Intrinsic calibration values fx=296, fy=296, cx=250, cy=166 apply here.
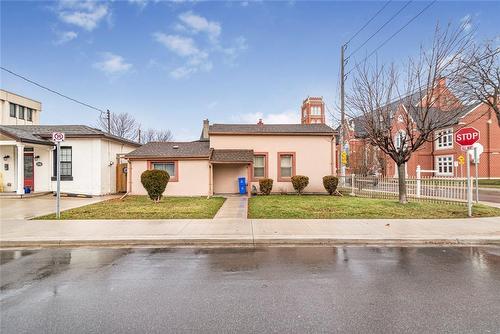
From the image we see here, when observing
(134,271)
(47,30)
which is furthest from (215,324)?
(47,30)

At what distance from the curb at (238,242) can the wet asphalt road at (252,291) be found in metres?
0.52

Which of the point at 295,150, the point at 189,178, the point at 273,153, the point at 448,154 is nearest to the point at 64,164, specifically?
the point at 189,178

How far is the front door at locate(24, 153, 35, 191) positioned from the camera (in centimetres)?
1845

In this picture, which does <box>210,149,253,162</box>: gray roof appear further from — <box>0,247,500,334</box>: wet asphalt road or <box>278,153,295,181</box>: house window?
<box>0,247,500,334</box>: wet asphalt road

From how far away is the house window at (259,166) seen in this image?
19.3 metres

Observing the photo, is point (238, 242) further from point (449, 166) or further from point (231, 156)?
point (449, 166)

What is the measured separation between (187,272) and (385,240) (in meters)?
4.83

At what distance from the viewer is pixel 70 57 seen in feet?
63.4

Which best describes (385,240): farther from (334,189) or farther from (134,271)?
(334,189)

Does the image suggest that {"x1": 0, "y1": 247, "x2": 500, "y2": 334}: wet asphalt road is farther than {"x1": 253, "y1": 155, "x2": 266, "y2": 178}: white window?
No

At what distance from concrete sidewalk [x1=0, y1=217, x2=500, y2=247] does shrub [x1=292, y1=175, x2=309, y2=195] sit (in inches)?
348

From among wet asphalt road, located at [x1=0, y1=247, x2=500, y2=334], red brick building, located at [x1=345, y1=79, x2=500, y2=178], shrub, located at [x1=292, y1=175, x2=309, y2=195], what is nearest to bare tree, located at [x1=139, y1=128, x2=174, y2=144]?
red brick building, located at [x1=345, y1=79, x2=500, y2=178]

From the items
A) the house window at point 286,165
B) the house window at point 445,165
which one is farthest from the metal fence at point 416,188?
the house window at point 445,165

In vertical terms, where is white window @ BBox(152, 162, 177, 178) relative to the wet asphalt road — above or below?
above
